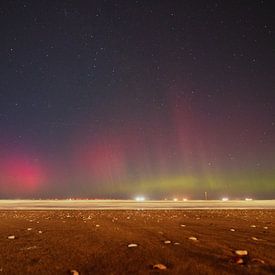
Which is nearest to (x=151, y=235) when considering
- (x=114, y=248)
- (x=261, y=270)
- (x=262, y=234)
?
(x=114, y=248)

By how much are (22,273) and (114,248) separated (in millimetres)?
2898

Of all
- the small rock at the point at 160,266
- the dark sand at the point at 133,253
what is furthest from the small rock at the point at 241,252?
the small rock at the point at 160,266

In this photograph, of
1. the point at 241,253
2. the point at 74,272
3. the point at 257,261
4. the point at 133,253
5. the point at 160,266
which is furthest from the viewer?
the point at 133,253

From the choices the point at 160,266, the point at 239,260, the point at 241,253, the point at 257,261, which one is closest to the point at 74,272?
the point at 160,266

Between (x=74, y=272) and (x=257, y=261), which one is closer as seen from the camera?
(x=74, y=272)

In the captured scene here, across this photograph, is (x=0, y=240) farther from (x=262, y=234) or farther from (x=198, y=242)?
(x=262, y=234)

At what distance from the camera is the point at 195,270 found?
20.7 feet

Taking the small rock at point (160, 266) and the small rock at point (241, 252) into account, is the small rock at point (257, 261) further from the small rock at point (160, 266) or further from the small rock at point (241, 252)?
the small rock at point (160, 266)

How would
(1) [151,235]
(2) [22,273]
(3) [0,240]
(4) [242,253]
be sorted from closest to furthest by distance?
(2) [22,273] < (4) [242,253] < (3) [0,240] < (1) [151,235]

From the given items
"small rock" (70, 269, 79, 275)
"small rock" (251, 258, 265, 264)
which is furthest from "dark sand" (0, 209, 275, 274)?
"small rock" (70, 269, 79, 275)

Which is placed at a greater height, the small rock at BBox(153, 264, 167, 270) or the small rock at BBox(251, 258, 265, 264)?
the small rock at BBox(251, 258, 265, 264)

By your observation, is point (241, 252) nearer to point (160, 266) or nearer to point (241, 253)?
point (241, 253)

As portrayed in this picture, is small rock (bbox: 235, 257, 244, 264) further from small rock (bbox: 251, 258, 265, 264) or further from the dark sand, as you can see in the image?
small rock (bbox: 251, 258, 265, 264)

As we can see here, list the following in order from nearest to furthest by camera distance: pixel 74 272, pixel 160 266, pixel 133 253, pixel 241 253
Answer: pixel 74 272 → pixel 160 266 → pixel 241 253 → pixel 133 253
